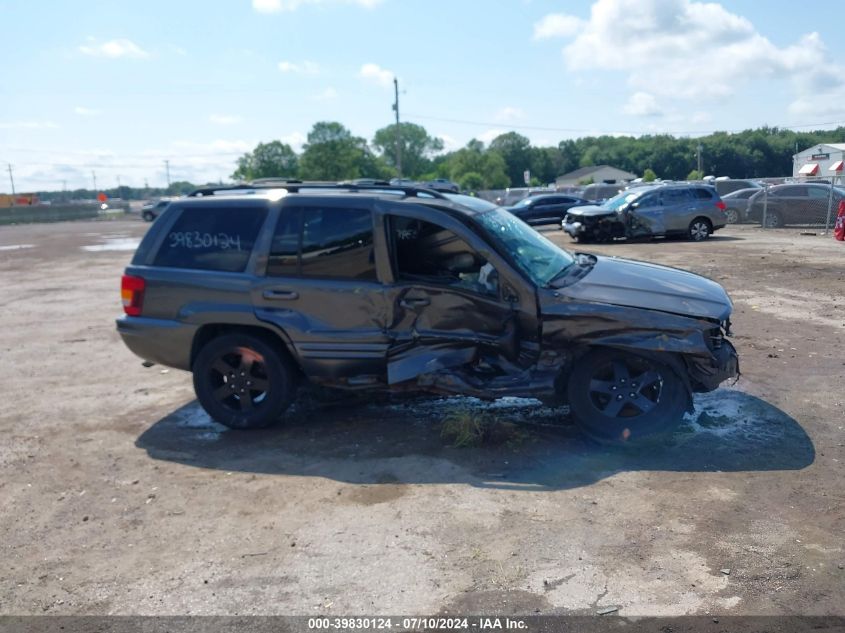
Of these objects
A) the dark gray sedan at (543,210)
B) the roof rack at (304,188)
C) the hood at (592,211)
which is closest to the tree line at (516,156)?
the dark gray sedan at (543,210)

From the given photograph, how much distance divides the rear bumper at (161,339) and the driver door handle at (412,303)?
1760mm

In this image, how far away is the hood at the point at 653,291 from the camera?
212 inches

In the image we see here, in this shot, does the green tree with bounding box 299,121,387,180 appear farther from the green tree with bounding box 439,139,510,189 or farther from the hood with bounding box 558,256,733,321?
the hood with bounding box 558,256,733,321

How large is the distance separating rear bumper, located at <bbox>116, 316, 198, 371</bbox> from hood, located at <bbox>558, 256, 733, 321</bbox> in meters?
3.08

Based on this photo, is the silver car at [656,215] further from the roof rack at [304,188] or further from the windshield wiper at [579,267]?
the roof rack at [304,188]

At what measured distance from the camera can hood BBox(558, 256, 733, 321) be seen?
5.38 m

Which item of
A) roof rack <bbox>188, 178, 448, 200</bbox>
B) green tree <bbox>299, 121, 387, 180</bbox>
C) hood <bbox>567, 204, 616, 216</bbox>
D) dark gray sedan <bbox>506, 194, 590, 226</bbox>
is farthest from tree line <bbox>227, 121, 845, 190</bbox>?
roof rack <bbox>188, 178, 448, 200</bbox>

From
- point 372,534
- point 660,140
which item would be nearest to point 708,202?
point 372,534

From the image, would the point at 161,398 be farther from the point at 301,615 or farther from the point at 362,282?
the point at 301,615

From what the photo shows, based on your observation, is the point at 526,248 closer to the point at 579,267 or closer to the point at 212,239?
the point at 579,267

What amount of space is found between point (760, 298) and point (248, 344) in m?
8.38

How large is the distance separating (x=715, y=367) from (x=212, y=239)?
408cm

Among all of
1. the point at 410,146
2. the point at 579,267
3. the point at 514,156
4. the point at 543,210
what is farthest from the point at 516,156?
the point at 579,267

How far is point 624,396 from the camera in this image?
544cm
